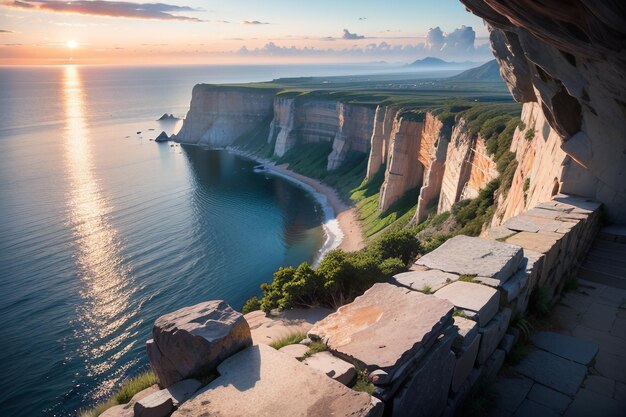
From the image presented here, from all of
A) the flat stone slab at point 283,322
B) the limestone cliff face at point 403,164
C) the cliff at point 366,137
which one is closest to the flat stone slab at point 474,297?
the flat stone slab at point 283,322

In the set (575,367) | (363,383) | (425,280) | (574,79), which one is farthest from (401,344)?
(574,79)

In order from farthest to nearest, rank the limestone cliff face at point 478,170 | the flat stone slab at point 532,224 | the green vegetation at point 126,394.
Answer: the limestone cliff face at point 478,170, the flat stone slab at point 532,224, the green vegetation at point 126,394

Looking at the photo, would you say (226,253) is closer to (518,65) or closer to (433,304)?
(518,65)

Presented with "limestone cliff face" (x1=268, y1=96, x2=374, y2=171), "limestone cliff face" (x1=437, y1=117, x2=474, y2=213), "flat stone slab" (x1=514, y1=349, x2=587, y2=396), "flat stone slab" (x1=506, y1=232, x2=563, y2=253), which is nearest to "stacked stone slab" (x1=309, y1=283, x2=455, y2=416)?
"flat stone slab" (x1=514, y1=349, x2=587, y2=396)

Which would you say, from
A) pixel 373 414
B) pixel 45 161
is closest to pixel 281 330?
pixel 373 414

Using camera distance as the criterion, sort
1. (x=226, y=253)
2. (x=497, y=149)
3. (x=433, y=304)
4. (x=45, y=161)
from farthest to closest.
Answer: (x=45, y=161) < (x=226, y=253) < (x=497, y=149) < (x=433, y=304)

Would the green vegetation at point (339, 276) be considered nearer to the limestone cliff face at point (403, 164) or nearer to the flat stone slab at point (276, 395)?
the flat stone slab at point (276, 395)
